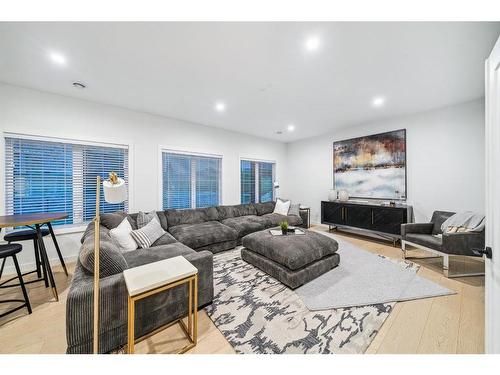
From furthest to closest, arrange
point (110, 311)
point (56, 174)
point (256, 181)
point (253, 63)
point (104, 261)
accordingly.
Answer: point (256, 181) < point (56, 174) < point (253, 63) < point (104, 261) < point (110, 311)

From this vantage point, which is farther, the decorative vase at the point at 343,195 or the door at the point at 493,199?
the decorative vase at the point at 343,195

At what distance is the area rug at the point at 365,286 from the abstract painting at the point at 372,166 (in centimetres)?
191

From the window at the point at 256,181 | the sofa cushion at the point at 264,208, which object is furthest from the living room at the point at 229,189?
the window at the point at 256,181

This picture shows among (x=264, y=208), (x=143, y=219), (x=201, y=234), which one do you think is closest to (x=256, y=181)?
(x=264, y=208)

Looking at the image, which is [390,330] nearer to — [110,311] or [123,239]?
[110,311]

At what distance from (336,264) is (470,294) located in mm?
1381

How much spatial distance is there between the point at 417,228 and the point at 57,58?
18.3ft

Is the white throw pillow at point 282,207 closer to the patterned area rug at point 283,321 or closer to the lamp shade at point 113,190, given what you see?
the patterned area rug at point 283,321

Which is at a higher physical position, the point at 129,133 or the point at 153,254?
the point at 129,133

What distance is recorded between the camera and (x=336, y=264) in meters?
2.74

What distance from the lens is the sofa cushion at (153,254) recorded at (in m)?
2.01

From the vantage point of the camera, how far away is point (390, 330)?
160 centimetres

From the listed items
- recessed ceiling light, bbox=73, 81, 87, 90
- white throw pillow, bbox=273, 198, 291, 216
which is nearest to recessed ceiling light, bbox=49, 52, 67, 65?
recessed ceiling light, bbox=73, 81, 87, 90
